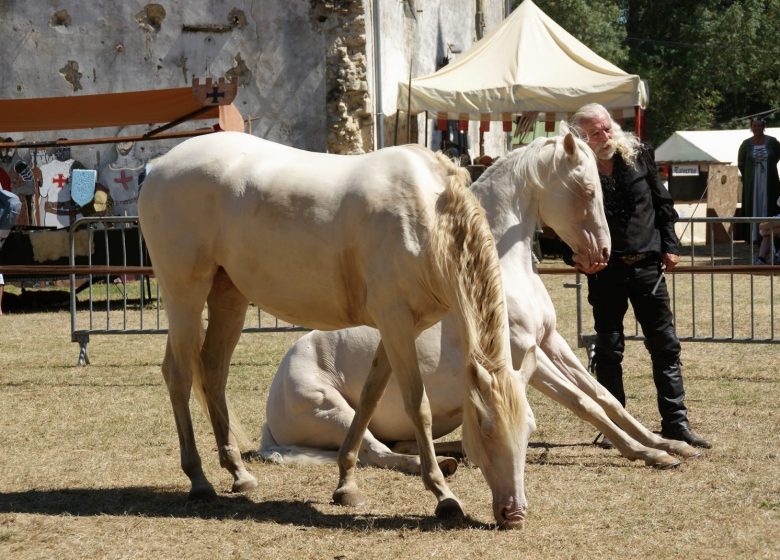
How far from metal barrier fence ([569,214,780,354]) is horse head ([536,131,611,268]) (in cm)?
235

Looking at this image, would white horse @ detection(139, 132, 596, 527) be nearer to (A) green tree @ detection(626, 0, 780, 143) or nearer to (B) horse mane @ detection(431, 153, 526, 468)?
(B) horse mane @ detection(431, 153, 526, 468)

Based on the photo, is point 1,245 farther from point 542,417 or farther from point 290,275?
point 290,275

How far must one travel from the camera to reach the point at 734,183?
25984 mm

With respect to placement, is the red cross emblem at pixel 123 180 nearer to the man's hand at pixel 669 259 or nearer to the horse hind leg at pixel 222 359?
the horse hind leg at pixel 222 359

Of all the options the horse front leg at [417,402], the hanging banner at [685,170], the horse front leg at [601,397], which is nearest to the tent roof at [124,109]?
the horse front leg at [601,397]

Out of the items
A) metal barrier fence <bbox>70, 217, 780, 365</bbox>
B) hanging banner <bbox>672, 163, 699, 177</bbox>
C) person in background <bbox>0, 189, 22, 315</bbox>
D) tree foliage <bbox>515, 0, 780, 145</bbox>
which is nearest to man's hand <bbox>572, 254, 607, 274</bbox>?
metal barrier fence <bbox>70, 217, 780, 365</bbox>

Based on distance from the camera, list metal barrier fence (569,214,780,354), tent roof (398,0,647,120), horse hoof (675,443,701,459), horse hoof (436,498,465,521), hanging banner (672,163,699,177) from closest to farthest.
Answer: horse hoof (436,498,465,521) < horse hoof (675,443,701,459) < metal barrier fence (569,214,780,354) < tent roof (398,0,647,120) < hanging banner (672,163,699,177)

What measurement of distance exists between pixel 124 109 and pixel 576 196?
27.9 ft

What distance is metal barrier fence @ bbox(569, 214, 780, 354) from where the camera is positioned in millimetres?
9414

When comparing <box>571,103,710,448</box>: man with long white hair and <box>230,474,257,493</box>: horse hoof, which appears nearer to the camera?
<box>230,474,257,493</box>: horse hoof

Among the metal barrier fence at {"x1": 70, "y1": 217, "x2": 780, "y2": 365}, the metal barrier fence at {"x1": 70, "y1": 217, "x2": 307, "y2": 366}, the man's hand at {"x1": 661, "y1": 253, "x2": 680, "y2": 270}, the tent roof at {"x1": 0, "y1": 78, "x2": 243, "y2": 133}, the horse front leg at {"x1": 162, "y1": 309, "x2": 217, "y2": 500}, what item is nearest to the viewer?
the horse front leg at {"x1": 162, "y1": 309, "x2": 217, "y2": 500}

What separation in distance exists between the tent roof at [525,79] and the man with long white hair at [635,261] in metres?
10.3

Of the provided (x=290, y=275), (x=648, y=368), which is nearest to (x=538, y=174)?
(x=290, y=275)

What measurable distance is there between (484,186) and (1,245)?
368 inches
